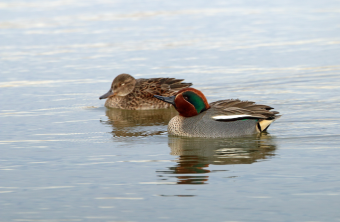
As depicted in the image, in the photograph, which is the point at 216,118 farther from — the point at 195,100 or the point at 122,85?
the point at 122,85

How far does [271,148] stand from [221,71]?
6864 mm

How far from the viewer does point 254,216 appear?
640 cm

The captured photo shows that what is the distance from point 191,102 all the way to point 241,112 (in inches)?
35.5

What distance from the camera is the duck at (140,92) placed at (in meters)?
14.1

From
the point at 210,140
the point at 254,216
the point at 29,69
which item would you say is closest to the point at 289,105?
the point at 210,140

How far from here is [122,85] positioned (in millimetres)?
14477

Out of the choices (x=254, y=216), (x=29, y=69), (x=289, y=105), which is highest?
(x=29, y=69)

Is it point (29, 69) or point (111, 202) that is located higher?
point (29, 69)

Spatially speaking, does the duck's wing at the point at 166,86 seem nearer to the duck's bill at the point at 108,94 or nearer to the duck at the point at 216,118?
the duck's bill at the point at 108,94

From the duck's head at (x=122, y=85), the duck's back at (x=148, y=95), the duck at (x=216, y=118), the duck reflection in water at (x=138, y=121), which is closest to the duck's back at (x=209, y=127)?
the duck at (x=216, y=118)

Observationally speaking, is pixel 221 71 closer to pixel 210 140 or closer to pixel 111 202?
pixel 210 140

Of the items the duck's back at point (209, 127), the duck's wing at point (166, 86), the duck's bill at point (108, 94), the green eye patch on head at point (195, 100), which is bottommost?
the duck's back at point (209, 127)

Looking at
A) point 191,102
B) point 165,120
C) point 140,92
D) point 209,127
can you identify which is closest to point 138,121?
point 165,120

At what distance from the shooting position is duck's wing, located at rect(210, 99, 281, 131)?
1037 cm
